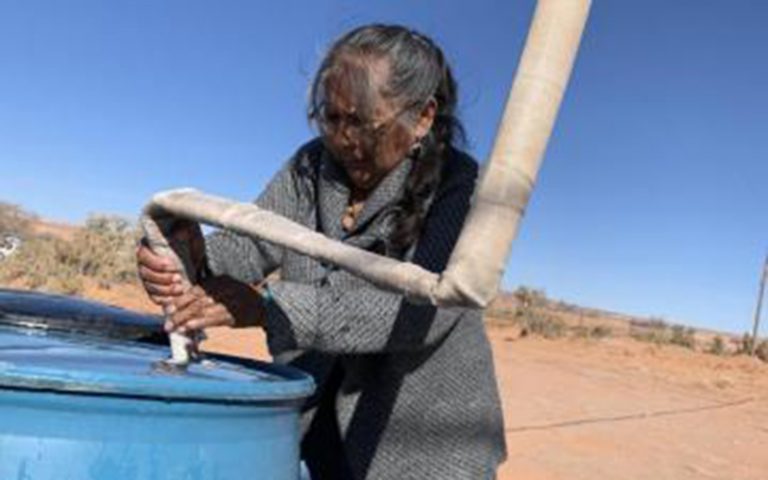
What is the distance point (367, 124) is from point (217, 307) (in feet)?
1.38

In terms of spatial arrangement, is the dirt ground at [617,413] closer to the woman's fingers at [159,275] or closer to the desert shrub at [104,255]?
the desert shrub at [104,255]

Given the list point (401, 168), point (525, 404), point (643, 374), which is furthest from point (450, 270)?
point (643, 374)

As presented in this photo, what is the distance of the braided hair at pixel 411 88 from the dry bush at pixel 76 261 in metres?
13.8

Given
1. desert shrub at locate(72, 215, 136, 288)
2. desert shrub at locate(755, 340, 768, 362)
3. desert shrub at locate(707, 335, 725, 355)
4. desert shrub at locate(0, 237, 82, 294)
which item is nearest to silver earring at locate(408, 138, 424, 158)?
desert shrub at locate(0, 237, 82, 294)

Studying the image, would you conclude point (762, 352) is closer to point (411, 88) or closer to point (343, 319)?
point (411, 88)

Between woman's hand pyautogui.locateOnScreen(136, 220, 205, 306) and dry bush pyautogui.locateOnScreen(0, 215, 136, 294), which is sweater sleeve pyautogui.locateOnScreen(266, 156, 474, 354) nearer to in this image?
woman's hand pyautogui.locateOnScreen(136, 220, 205, 306)

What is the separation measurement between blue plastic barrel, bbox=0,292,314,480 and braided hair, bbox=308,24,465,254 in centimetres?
35

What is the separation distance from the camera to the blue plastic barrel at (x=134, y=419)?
1496 mm

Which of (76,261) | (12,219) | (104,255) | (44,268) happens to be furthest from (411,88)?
(12,219)

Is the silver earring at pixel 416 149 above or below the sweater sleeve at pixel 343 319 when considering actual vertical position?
above

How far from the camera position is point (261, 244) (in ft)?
7.07

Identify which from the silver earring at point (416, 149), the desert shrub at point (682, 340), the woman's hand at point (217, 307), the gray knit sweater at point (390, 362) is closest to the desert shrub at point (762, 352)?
the desert shrub at point (682, 340)

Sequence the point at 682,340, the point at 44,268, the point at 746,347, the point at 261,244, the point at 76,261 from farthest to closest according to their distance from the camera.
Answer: the point at 682,340 < the point at 746,347 < the point at 76,261 < the point at 44,268 < the point at 261,244

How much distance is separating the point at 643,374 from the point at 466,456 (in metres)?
15.5
